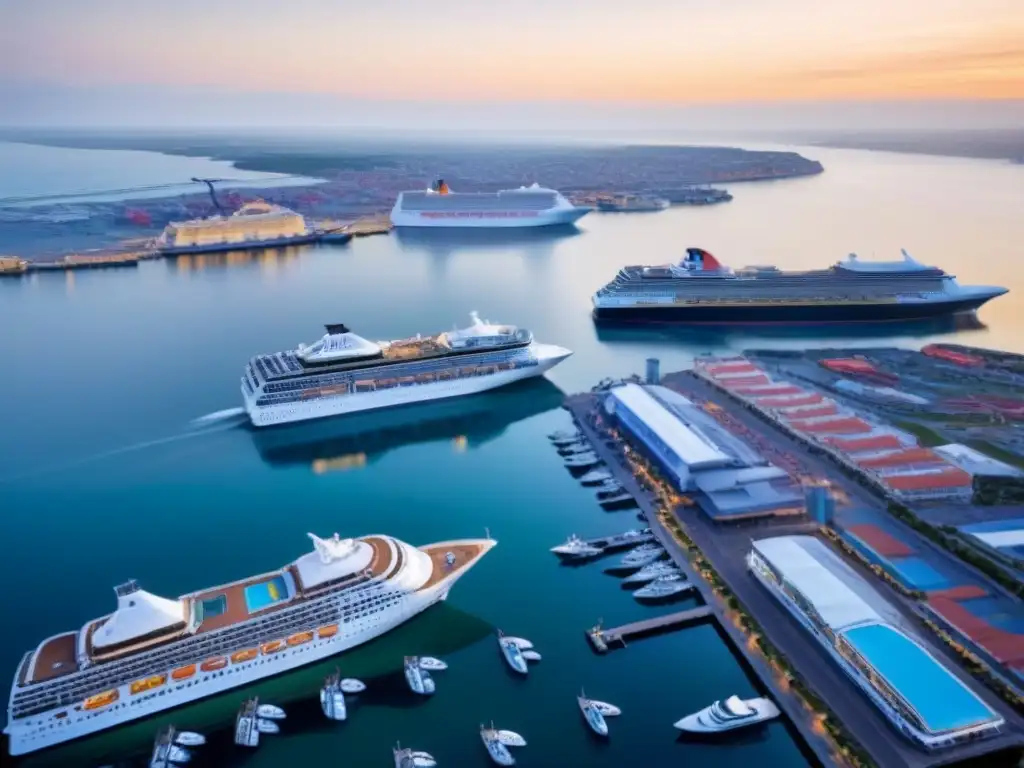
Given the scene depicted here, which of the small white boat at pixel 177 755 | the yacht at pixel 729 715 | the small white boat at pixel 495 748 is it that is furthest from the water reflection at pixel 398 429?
the yacht at pixel 729 715

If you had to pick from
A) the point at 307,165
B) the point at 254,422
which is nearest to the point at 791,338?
the point at 254,422

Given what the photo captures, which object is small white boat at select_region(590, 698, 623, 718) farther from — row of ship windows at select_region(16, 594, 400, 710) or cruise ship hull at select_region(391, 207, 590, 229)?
cruise ship hull at select_region(391, 207, 590, 229)

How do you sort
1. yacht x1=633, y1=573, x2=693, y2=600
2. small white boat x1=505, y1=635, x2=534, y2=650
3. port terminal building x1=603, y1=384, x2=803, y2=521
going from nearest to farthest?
small white boat x1=505, y1=635, x2=534, y2=650 → yacht x1=633, y1=573, x2=693, y2=600 → port terminal building x1=603, y1=384, x2=803, y2=521

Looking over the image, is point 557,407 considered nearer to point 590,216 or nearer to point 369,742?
point 369,742

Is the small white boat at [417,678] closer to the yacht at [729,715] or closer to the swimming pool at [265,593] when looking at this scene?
the swimming pool at [265,593]

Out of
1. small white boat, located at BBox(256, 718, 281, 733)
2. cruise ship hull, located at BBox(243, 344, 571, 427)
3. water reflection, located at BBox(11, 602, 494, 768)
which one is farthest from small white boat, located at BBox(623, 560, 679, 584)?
cruise ship hull, located at BBox(243, 344, 571, 427)

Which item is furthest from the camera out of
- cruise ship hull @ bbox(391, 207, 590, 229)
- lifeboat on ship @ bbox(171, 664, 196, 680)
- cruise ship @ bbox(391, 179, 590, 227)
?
cruise ship @ bbox(391, 179, 590, 227)
